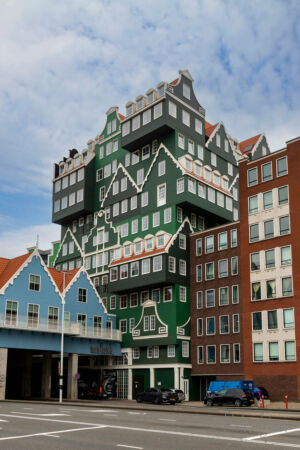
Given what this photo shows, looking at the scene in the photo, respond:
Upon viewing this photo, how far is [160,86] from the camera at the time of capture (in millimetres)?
73375

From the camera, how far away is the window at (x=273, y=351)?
2237 inches

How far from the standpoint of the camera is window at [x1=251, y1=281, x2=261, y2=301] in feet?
195

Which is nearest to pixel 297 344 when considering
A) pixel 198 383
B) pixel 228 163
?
pixel 198 383

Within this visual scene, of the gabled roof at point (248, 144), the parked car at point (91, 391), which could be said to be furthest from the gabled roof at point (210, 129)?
the parked car at point (91, 391)

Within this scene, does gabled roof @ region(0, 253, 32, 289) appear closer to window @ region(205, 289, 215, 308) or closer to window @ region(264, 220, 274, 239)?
window @ region(205, 289, 215, 308)

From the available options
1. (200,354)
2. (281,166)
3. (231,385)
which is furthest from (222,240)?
(231,385)

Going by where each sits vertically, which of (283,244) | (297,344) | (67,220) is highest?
(67,220)

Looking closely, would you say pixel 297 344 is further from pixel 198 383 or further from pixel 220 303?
pixel 198 383

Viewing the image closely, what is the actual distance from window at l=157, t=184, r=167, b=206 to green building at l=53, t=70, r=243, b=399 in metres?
0.01

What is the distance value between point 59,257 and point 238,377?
38.3 metres

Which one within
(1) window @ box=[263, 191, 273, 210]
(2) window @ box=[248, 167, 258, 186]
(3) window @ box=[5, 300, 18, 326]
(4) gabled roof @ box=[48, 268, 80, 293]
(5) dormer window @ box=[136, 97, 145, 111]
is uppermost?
(5) dormer window @ box=[136, 97, 145, 111]

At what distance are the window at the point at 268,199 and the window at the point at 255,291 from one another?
840cm

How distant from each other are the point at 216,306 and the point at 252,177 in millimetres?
15557

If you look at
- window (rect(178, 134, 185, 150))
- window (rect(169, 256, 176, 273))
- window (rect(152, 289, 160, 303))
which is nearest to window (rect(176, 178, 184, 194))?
window (rect(178, 134, 185, 150))
